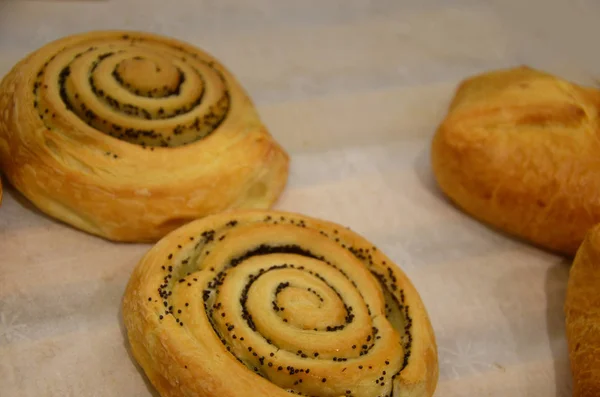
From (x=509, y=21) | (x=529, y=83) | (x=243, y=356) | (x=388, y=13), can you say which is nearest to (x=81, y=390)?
(x=243, y=356)

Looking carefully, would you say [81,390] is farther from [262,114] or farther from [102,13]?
[102,13]

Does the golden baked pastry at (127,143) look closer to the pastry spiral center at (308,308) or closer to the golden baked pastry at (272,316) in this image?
the golden baked pastry at (272,316)

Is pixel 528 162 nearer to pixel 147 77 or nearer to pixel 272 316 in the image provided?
pixel 272 316

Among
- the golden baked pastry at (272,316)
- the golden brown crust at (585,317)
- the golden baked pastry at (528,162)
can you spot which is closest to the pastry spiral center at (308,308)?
the golden baked pastry at (272,316)

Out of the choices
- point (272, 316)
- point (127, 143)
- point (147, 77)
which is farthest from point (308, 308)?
point (147, 77)

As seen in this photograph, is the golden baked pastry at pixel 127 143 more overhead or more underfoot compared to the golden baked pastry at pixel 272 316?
more overhead

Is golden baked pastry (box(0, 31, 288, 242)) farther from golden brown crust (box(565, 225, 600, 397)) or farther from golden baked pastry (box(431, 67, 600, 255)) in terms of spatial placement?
golden brown crust (box(565, 225, 600, 397))
